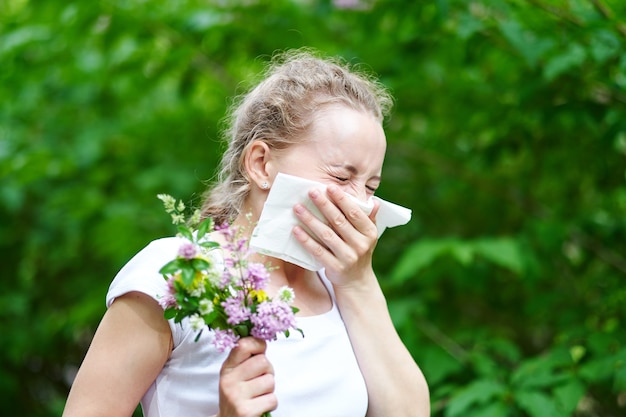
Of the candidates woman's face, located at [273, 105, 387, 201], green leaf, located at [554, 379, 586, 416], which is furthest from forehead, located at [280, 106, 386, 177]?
green leaf, located at [554, 379, 586, 416]

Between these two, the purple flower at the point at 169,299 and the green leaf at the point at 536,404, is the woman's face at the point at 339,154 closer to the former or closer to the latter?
the purple flower at the point at 169,299

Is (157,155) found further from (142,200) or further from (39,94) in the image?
(39,94)

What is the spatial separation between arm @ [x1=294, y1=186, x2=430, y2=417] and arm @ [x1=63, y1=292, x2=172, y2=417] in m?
0.34

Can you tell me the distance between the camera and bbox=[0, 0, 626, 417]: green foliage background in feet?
8.52

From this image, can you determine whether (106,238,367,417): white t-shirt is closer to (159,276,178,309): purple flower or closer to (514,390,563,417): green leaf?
(159,276,178,309): purple flower

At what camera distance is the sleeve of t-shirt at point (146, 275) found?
144 cm

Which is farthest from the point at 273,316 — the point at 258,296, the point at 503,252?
the point at 503,252

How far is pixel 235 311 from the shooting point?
126cm

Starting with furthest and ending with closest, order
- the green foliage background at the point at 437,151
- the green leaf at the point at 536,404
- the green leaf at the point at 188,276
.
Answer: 1. the green foliage background at the point at 437,151
2. the green leaf at the point at 536,404
3. the green leaf at the point at 188,276

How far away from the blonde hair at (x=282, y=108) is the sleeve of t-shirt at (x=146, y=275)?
23cm

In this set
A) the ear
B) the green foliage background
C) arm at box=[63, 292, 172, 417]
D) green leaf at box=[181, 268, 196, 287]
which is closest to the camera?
green leaf at box=[181, 268, 196, 287]

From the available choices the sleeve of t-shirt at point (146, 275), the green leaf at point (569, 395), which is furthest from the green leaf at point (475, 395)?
the sleeve of t-shirt at point (146, 275)

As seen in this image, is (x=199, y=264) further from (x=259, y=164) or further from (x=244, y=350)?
(x=259, y=164)

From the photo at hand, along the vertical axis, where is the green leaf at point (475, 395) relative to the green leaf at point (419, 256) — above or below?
below
